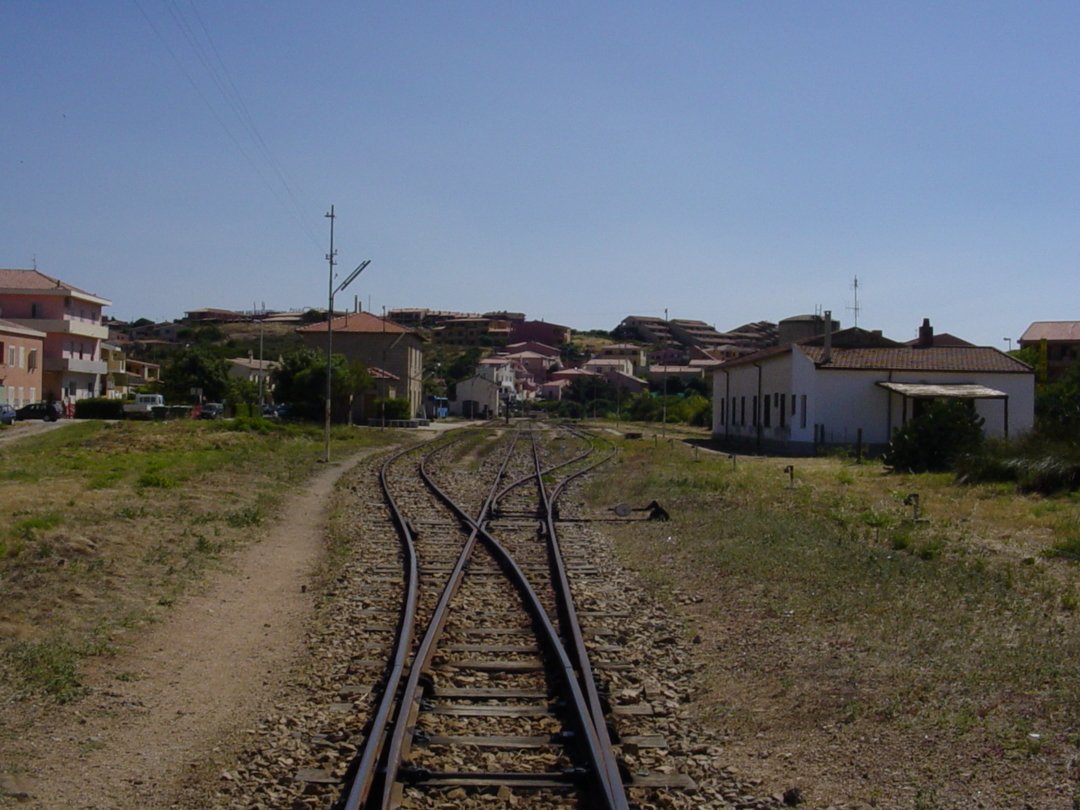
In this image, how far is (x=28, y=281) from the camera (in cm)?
7481

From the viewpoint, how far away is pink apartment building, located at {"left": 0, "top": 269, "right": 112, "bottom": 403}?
7244cm

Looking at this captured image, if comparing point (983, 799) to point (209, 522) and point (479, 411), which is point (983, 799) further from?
point (479, 411)

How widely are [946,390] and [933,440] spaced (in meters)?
13.0

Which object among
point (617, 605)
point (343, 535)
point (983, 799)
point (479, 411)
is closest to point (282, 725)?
point (983, 799)

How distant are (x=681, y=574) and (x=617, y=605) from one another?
2226mm

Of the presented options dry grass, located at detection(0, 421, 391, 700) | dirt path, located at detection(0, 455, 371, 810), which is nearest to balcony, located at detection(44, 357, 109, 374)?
dry grass, located at detection(0, 421, 391, 700)

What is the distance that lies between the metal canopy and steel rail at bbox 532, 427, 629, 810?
2831 cm

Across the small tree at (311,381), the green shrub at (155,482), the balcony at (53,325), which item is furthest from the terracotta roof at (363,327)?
the green shrub at (155,482)

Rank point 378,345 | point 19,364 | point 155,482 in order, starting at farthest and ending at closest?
point 378,345, point 19,364, point 155,482

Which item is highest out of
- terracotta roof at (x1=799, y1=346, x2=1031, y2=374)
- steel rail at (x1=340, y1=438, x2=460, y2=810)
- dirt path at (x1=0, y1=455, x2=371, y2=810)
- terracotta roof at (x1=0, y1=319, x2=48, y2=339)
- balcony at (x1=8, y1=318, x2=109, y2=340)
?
balcony at (x1=8, y1=318, x2=109, y2=340)

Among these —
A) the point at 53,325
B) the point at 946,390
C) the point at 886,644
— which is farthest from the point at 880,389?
the point at 53,325

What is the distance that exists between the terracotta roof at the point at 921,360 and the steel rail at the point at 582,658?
31.0 metres

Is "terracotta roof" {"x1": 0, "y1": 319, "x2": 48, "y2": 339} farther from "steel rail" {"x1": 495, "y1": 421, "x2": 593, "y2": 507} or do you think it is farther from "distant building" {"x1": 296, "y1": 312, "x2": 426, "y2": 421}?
"steel rail" {"x1": 495, "y1": 421, "x2": 593, "y2": 507}

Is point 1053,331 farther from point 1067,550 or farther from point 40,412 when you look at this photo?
point 1067,550
